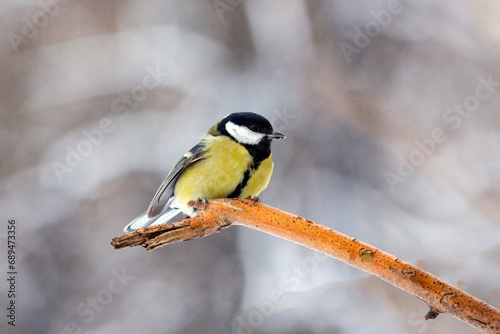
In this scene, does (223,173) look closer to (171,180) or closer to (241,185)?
(241,185)

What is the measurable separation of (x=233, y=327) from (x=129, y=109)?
3.72 ft

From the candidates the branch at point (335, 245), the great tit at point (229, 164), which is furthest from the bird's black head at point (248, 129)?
the branch at point (335, 245)

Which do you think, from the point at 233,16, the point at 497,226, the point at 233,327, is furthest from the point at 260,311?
the point at 233,16

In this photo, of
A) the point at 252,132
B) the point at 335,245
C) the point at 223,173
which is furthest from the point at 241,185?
the point at 335,245

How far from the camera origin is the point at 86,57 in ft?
7.18

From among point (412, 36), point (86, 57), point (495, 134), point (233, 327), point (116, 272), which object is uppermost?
point (412, 36)

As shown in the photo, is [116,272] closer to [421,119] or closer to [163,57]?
[163,57]

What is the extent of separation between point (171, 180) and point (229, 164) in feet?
0.78

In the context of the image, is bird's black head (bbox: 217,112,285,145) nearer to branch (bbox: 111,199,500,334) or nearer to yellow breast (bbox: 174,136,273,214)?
yellow breast (bbox: 174,136,273,214)

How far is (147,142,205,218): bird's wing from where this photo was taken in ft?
5.04

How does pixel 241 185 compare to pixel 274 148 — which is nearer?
pixel 241 185

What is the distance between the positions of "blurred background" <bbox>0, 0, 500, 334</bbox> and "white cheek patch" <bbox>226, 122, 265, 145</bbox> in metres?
0.67

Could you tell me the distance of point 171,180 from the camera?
1.57 metres

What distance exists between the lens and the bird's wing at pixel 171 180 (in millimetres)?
1537
